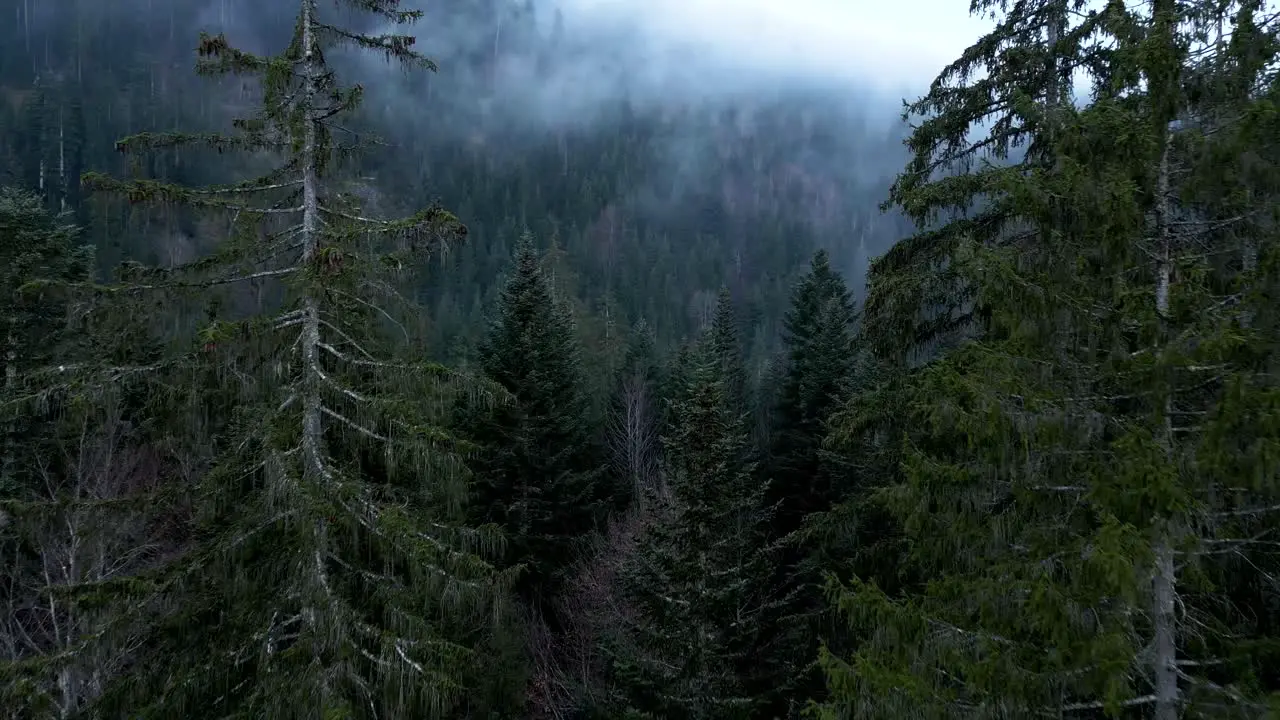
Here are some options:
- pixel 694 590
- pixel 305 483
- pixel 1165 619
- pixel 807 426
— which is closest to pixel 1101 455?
pixel 1165 619

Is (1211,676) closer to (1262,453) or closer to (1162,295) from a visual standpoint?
(1262,453)

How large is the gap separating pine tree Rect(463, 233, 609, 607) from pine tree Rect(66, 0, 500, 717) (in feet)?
35.3

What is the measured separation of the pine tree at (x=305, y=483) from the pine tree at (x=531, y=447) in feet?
35.3

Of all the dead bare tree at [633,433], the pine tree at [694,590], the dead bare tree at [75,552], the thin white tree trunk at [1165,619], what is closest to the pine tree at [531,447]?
the dead bare tree at [633,433]

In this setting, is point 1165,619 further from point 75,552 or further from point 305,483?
point 75,552

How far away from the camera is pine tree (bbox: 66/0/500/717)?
245 inches

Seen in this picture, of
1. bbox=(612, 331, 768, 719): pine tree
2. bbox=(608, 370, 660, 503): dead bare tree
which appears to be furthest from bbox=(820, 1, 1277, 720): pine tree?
bbox=(608, 370, 660, 503): dead bare tree

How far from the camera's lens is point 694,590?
9914mm

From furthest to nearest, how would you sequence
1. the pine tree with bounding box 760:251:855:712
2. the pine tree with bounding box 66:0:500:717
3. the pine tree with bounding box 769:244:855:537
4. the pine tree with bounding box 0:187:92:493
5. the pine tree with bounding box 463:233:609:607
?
1. the pine tree with bounding box 769:244:855:537
2. the pine tree with bounding box 760:251:855:712
3. the pine tree with bounding box 463:233:609:607
4. the pine tree with bounding box 0:187:92:493
5. the pine tree with bounding box 66:0:500:717

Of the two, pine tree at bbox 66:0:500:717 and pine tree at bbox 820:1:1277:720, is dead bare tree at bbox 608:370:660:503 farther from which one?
pine tree at bbox 820:1:1277:720

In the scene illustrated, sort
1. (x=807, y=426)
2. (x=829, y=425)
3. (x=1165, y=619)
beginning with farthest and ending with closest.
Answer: (x=807, y=426), (x=829, y=425), (x=1165, y=619)

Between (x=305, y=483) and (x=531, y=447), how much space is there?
13.4m

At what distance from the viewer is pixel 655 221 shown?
150m

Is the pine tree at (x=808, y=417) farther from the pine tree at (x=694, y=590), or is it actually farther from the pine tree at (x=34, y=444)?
the pine tree at (x=34, y=444)
